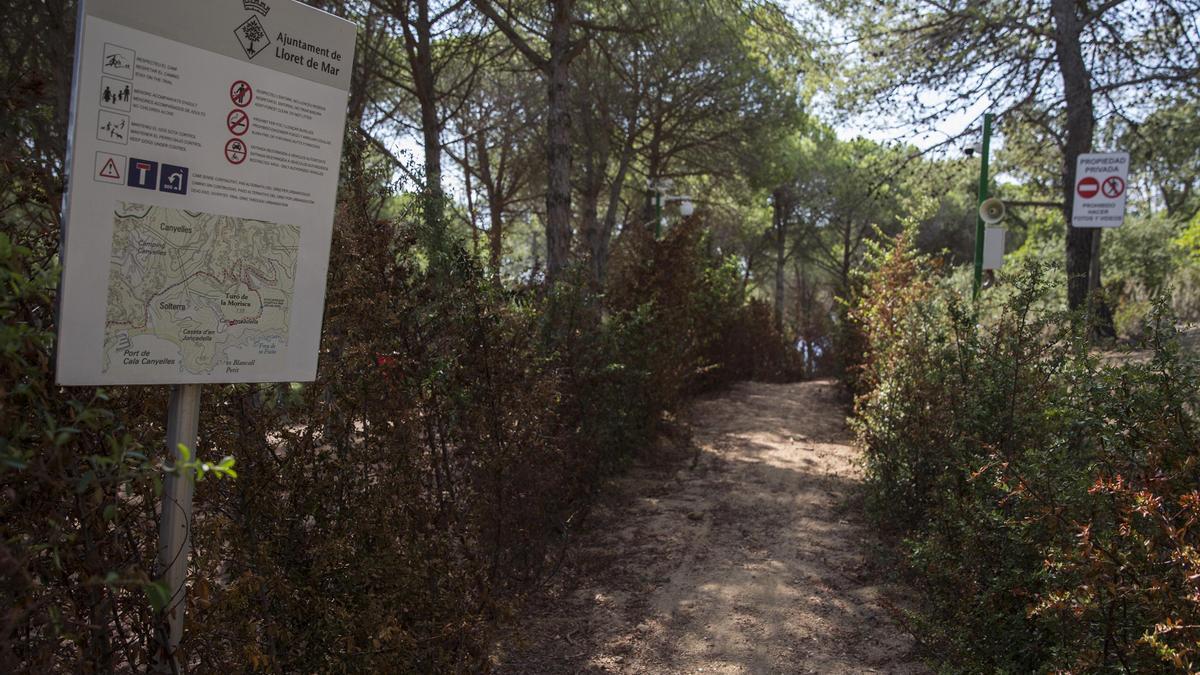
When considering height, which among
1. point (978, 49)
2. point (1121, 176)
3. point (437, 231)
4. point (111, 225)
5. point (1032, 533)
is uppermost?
point (978, 49)

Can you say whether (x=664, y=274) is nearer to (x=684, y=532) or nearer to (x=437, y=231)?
(x=684, y=532)

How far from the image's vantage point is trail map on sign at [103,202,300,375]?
1943 millimetres

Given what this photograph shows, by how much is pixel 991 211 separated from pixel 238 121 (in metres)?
8.87

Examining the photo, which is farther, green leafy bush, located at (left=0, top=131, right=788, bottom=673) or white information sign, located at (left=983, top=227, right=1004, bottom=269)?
white information sign, located at (left=983, top=227, right=1004, bottom=269)

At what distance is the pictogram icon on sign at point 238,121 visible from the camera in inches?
82.7

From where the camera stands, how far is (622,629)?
436 cm

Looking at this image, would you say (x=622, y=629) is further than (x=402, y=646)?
Yes

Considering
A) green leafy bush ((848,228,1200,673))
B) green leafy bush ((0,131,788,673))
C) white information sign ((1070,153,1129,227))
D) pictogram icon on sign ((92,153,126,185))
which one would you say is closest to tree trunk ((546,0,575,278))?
green leafy bush ((0,131,788,673))

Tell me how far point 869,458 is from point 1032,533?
3052mm

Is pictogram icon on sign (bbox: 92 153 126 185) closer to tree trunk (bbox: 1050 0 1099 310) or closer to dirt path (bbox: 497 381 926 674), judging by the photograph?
dirt path (bbox: 497 381 926 674)

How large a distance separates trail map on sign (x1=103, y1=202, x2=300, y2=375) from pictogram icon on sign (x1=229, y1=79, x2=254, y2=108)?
28 centimetres

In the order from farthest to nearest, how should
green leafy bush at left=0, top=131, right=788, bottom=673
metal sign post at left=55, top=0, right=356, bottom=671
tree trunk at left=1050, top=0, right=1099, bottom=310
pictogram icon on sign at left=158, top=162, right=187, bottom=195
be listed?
tree trunk at left=1050, top=0, right=1099, bottom=310
pictogram icon on sign at left=158, top=162, right=187, bottom=195
metal sign post at left=55, top=0, right=356, bottom=671
green leafy bush at left=0, top=131, right=788, bottom=673

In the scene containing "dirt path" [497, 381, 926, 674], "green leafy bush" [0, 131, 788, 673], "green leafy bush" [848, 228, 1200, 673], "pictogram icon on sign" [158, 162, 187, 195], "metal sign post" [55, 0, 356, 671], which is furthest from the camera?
"dirt path" [497, 381, 926, 674]

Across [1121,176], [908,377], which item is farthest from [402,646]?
[1121,176]
